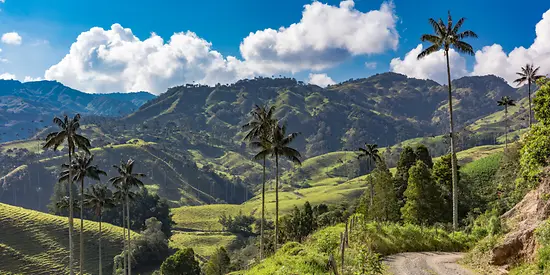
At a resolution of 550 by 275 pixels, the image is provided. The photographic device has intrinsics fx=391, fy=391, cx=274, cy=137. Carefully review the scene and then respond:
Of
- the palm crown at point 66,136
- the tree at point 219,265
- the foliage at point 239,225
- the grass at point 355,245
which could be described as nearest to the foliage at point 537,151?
the grass at point 355,245

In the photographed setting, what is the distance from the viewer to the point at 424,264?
2703 centimetres

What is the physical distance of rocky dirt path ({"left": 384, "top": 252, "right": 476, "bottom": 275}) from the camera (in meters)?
24.2

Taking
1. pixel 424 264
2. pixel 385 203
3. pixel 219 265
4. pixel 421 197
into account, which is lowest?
pixel 219 265

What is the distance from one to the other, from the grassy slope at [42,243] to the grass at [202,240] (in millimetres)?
31664

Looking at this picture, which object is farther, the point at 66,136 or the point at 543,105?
the point at 66,136

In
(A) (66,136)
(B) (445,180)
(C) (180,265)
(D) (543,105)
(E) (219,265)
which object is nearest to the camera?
(D) (543,105)

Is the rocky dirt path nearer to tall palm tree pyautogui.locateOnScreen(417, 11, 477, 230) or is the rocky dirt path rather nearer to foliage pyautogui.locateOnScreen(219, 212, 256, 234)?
tall palm tree pyautogui.locateOnScreen(417, 11, 477, 230)

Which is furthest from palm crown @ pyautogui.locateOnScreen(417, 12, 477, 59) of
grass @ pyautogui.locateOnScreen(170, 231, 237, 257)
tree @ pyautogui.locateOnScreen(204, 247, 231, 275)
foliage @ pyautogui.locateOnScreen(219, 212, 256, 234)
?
foliage @ pyautogui.locateOnScreen(219, 212, 256, 234)

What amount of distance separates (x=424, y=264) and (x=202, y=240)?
152 m

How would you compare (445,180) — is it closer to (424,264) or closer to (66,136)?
(424,264)

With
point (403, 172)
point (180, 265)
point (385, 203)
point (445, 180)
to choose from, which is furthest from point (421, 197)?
point (180, 265)

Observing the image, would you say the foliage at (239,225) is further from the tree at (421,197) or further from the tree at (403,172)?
the tree at (421,197)

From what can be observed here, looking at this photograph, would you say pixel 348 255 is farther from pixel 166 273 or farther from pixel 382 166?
pixel 166 273

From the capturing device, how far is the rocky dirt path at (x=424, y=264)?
954 inches
